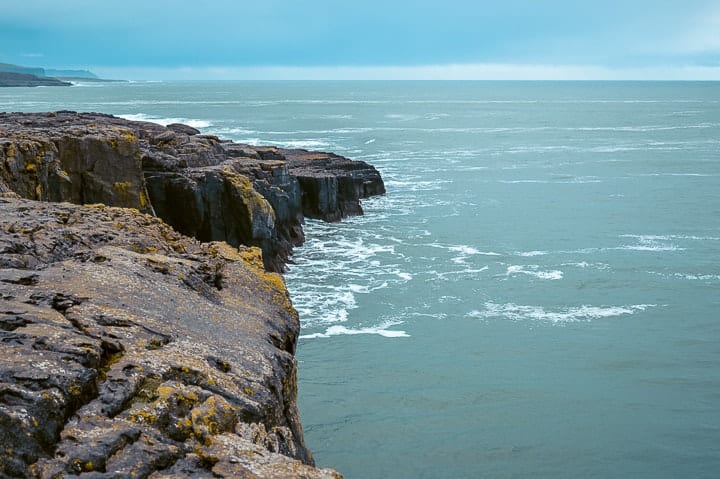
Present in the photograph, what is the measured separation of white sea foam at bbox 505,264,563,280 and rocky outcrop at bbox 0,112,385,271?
12598mm

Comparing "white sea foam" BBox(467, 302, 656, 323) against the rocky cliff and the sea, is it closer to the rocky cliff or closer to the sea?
the sea

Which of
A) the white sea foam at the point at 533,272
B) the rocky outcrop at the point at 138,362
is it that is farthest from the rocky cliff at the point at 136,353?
the white sea foam at the point at 533,272

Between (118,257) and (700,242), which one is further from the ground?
(118,257)

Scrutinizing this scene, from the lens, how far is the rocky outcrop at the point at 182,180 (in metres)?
27.1

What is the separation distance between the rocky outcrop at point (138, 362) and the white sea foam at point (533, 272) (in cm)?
2483

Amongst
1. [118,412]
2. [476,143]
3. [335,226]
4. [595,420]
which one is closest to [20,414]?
[118,412]

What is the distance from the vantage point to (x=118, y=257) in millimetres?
14320

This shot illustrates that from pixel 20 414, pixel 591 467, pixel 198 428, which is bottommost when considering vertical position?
pixel 591 467

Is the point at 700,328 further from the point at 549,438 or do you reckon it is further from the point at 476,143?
the point at 476,143

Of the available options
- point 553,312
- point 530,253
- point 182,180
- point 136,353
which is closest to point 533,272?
point 530,253

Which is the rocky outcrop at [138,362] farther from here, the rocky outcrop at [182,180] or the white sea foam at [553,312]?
the white sea foam at [553,312]

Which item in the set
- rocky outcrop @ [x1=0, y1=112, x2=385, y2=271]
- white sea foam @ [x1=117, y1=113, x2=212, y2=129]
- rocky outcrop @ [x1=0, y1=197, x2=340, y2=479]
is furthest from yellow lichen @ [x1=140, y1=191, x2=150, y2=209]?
white sea foam @ [x1=117, y1=113, x2=212, y2=129]

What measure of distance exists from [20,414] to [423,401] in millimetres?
17547

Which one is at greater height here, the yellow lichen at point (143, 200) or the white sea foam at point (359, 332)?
the yellow lichen at point (143, 200)
